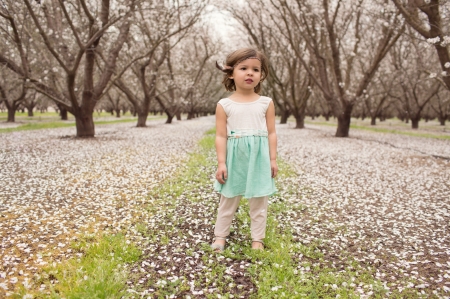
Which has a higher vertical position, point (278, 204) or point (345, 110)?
point (345, 110)

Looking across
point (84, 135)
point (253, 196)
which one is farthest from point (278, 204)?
point (84, 135)

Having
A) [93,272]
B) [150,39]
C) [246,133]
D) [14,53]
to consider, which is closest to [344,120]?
[150,39]

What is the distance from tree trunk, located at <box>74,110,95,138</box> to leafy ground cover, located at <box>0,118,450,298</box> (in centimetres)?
722

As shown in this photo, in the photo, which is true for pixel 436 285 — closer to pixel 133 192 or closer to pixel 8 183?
pixel 133 192

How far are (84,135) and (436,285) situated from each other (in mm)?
16666

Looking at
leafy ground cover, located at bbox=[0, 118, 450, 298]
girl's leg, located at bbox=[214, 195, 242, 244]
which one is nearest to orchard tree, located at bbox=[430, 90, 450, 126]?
leafy ground cover, located at bbox=[0, 118, 450, 298]

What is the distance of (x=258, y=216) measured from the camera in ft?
13.8

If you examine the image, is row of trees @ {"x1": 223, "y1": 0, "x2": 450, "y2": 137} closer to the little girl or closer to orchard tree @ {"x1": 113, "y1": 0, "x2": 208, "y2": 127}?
orchard tree @ {"x1": 113, "y1": 0, "x2": 208, "y2": 127}

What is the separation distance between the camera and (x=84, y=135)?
16875mm

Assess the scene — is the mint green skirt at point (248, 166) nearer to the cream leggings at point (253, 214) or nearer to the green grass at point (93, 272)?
the cream leggings at point (253, 214)

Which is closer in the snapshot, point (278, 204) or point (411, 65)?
point (278, 204)

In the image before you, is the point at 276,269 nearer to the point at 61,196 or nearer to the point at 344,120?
the point at 61,196

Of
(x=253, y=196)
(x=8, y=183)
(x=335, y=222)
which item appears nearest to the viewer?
(x=253, y=196)

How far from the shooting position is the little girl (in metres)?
3.93
